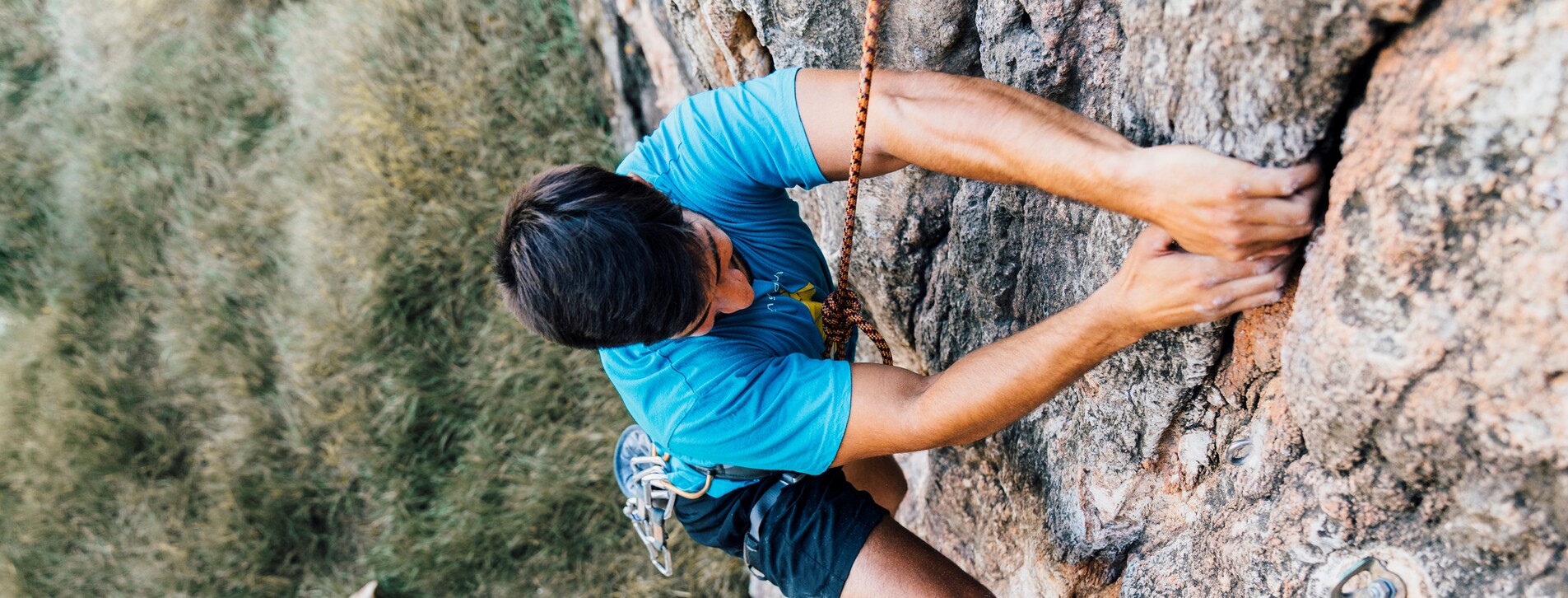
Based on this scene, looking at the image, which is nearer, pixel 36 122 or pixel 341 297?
pixel 341 297

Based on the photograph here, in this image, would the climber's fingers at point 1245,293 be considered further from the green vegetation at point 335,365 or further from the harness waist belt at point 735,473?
the green vegetation at point 335,365

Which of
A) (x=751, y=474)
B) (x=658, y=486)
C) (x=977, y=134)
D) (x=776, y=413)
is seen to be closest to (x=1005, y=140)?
(x=977, y=134)

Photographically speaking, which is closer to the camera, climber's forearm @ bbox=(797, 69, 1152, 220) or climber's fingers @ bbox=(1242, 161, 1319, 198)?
climber's fingers @ bbox=(1242, 161, 1319, 198)

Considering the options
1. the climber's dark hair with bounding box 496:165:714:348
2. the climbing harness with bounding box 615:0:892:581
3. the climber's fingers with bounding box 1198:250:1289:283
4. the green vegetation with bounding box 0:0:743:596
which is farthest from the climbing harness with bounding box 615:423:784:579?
the green vegetation with bounding box 0:0:743:596

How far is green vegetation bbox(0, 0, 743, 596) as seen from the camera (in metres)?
4.40

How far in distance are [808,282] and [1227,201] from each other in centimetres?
114

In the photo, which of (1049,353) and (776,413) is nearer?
(1049,353)

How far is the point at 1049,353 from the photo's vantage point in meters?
1.37

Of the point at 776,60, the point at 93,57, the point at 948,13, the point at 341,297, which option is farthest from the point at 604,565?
the point at 93,57

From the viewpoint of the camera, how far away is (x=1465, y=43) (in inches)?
36.4

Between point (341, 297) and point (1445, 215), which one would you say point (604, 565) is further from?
point (1445, 215)

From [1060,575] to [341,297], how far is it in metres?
3.95

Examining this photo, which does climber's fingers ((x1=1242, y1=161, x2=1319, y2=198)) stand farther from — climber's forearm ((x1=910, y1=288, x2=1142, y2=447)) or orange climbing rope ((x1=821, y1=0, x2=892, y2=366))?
orange climbing rope ((x1=821, y1=0, x2=892, y2=366))

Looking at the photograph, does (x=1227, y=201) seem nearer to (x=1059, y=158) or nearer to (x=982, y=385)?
(x=1059, y=158)
